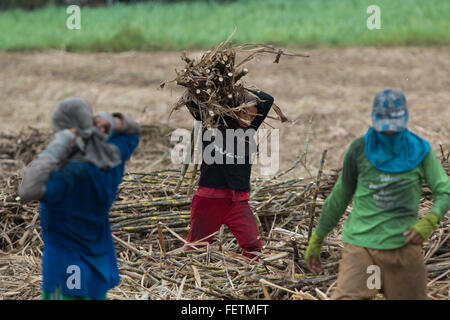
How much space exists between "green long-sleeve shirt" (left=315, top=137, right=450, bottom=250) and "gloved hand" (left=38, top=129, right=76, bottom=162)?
55.1 inches

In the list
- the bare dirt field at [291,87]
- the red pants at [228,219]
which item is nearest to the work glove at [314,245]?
the red pants at [228,219]

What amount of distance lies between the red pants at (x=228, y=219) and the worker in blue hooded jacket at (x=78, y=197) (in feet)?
4.43

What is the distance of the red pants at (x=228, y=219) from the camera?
15.9 ft

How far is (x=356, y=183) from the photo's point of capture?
11.8 feet

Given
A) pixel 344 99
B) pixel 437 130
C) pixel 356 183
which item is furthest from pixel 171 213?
pixel 344 99

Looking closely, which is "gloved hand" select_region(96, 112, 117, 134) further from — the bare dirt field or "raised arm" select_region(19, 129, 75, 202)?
the bare dirt field

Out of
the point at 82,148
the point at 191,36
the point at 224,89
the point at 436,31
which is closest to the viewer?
the point at 82,148

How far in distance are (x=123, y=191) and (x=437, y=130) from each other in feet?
18.7

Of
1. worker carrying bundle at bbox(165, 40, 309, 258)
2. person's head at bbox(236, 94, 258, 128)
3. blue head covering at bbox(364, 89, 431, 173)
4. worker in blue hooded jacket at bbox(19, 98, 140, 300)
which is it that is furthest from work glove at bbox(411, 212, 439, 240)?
person's head at bbox(236, 94, 258, 128)

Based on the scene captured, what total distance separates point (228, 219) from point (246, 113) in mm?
767

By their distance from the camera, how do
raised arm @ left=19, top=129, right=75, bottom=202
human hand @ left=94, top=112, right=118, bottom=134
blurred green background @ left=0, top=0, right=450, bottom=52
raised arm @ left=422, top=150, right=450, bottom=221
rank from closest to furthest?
1. raised arm @ left=19, top=129, right=75, bottom=202
2. raised arm @ left=422, top=150, right=450, bottom=221
3. human hand @ left=94, top=112, right=118, bottom=134
4. blurred green background @ left=0, top=0, right=450, bottom=52

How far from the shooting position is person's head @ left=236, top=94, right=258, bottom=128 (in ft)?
15.8
